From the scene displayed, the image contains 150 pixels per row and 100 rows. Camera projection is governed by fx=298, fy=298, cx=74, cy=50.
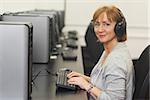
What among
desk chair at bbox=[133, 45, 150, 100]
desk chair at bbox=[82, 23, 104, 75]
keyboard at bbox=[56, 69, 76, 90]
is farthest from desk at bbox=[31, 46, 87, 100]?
desk chair at bbox=[82, 23, 104, 75]

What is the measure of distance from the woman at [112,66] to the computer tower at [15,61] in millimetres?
302

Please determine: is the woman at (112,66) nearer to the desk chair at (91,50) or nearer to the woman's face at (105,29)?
the woman's face at (105,29)

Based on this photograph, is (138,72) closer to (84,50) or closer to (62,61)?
(62,61)

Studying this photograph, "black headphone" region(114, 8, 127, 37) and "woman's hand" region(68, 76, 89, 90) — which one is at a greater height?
Answer: "black headphone" region(114, 8, 127, 37)

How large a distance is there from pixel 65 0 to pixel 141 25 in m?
1.10

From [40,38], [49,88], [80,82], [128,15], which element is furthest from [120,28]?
[128,15]

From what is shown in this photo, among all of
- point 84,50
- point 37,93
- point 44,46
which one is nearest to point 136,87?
point 37,93

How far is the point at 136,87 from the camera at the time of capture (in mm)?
1522

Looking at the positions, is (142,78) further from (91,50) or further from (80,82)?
(91,50)

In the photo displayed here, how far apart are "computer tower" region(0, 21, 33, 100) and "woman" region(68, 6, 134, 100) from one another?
30cm

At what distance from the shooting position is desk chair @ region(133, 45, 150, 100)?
1.34 metres

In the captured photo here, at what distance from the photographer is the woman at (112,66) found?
1352mm

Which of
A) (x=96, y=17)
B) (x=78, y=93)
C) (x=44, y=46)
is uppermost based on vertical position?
(x=96, y=17)

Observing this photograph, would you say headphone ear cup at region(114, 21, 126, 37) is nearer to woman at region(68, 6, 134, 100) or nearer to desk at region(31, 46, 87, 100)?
woman at region(68, 6, 134, 100)
